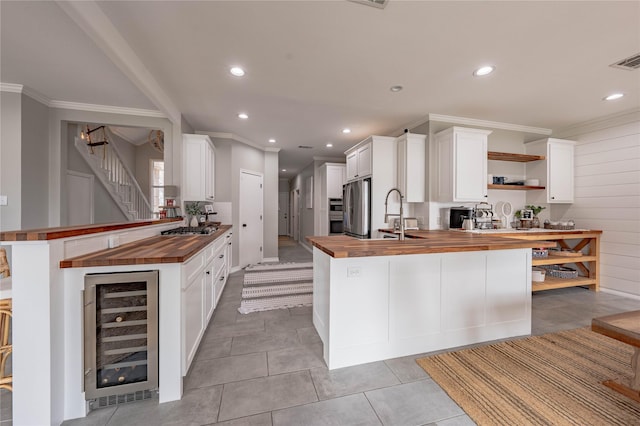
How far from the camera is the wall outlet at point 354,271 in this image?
1860mm

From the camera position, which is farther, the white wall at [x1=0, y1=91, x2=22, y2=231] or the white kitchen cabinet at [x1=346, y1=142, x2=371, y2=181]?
the white kitchen cabinet at [x1=346, y1=142, x2=371, y2=181]

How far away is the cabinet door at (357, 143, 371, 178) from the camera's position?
393 cm

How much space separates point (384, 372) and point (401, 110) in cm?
324

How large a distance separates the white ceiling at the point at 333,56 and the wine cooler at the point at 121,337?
6.01ft

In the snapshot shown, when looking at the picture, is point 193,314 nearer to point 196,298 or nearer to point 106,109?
point 196,298

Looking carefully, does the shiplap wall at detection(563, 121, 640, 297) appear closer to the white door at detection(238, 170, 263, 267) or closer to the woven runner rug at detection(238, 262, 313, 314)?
the woven runner rug at detection(238, 262, 313, 314)

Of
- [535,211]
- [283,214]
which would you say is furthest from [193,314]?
[283,214]

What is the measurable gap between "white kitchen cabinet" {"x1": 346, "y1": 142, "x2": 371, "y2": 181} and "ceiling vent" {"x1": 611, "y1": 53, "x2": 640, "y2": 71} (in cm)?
266

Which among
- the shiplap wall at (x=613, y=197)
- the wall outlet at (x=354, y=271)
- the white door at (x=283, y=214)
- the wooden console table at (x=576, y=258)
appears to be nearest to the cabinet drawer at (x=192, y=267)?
the wall outlet at (x=354, y=271)

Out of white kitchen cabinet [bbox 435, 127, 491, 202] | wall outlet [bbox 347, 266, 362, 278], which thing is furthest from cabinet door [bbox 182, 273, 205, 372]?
white kitchen cabinet [bbox 435, 127, 491, 202]

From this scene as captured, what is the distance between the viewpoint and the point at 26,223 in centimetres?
290

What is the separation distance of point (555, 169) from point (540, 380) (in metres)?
3.73

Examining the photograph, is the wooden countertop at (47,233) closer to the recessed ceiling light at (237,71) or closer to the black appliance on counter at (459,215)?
the recessed ceiling light at (237,71)

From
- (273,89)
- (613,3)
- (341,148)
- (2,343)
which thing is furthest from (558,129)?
(2,343)
